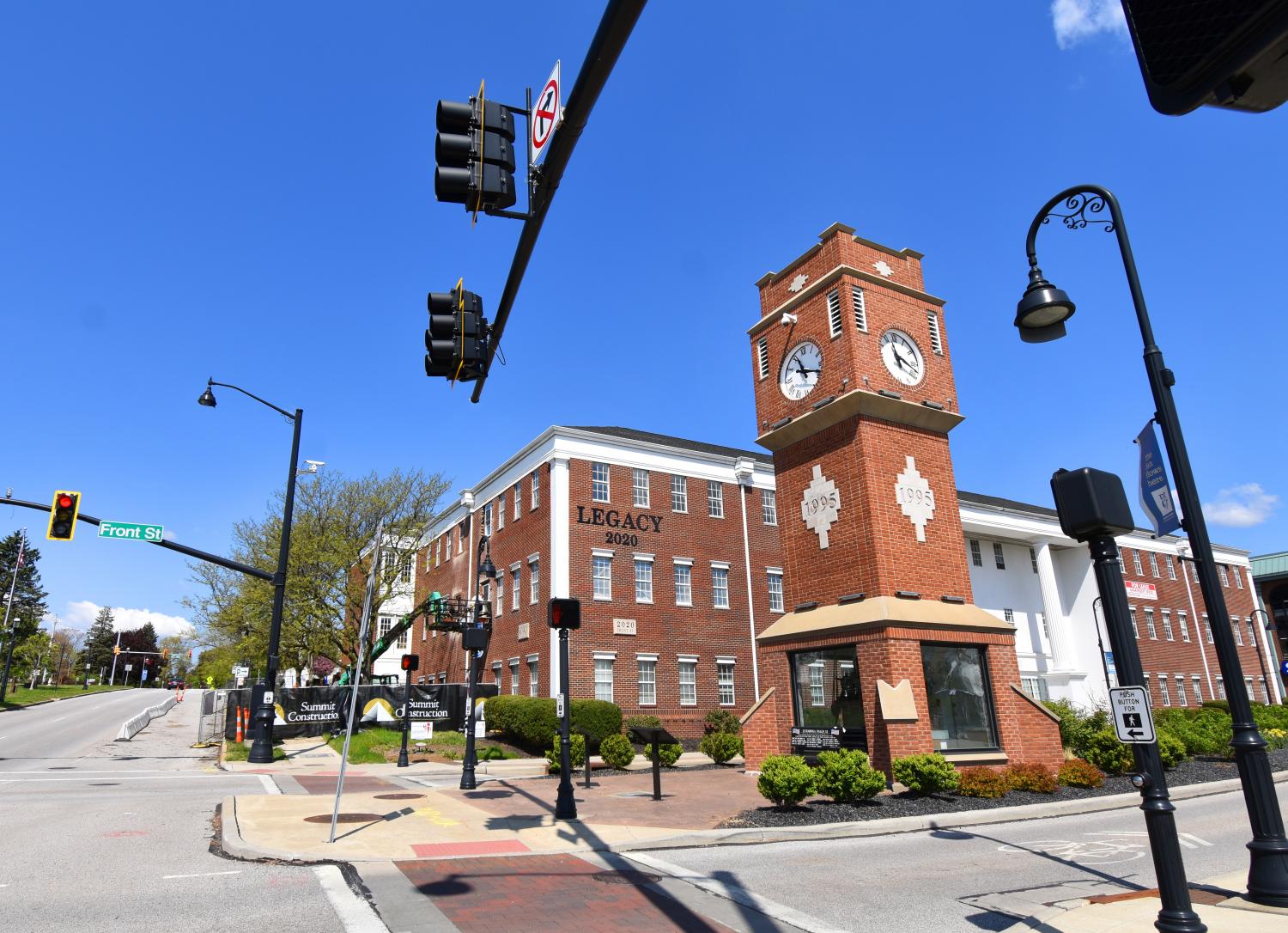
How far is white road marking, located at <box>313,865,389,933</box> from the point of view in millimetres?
6301

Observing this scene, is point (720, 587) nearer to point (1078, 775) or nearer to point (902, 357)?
point (902, 357)

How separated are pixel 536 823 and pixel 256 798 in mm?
5434

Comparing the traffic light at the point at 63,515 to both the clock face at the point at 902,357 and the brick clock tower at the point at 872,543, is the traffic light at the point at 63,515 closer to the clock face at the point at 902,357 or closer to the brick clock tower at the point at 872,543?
the brick clock tower at the point at 872,543

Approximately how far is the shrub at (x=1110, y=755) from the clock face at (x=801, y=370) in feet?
29.3

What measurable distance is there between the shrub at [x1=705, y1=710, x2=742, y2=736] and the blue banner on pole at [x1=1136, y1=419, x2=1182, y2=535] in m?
23.9

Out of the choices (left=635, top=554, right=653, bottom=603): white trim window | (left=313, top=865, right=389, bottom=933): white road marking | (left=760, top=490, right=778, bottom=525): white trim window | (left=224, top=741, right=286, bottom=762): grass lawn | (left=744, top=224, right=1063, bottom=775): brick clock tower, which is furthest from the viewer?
(left=760, top=490, right=778, bottom=525): white trim window

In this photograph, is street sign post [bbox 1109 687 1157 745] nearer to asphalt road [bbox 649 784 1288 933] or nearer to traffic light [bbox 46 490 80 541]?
asphalt road [bbox 649 784 1288 933]

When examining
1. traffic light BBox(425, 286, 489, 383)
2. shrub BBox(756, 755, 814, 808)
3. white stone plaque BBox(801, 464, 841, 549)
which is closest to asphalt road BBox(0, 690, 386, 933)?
traffic light BBox(425, 286, 489, 383)

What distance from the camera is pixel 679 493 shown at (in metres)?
34.4

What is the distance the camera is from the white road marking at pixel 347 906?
20.7ft

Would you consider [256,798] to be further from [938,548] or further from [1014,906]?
[938,548]

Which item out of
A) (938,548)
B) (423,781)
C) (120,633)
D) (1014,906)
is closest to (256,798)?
(423,781)

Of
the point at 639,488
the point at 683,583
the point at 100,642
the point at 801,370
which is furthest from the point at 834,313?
the point at 100,642

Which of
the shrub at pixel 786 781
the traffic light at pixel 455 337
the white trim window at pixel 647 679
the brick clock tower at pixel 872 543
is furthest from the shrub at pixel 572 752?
the traffic light at pixel 455 337
